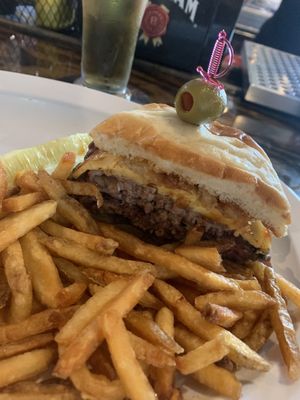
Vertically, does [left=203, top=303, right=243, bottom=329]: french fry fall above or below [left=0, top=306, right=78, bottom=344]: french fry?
above

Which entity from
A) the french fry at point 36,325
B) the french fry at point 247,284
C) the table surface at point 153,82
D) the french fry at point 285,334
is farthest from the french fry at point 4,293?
the table surface at point 153,82

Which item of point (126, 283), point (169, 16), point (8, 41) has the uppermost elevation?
point (169, 16)

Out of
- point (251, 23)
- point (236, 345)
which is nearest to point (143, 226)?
point (236, 345)

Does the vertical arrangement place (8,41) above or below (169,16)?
below

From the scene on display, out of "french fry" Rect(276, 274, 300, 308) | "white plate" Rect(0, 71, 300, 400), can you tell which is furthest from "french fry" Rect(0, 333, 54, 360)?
"white plate" Rect(0, 71, 300, 400)

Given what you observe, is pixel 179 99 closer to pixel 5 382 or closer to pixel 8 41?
pixel 5 382

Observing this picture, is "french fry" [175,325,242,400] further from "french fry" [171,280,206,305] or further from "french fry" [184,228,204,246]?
"french fry" [184,228,204,246]

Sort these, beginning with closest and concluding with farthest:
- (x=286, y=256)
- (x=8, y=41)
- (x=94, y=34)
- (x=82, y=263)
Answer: (x=82, y=263) < (x=286, y=256) < (x=94, y=34) < (x=8, y=41)
